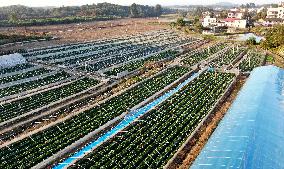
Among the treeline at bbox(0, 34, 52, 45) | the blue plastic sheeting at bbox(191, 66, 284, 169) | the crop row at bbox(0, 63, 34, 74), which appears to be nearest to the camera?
the blue plastic sheeting at bbox(191, 66, 284, 169)

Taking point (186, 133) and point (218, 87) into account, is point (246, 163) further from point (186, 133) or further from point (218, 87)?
point (218, 87)

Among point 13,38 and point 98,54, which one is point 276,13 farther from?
point 13,38

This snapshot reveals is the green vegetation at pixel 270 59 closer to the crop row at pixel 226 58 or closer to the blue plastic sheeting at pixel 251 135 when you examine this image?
the crop row at pixel 226 58

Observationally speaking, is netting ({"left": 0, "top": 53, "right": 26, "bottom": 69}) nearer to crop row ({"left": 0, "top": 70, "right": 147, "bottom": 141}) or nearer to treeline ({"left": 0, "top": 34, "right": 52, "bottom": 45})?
treeline ({"left": 0, "top": 34, "right": 52, "bottom": 45})

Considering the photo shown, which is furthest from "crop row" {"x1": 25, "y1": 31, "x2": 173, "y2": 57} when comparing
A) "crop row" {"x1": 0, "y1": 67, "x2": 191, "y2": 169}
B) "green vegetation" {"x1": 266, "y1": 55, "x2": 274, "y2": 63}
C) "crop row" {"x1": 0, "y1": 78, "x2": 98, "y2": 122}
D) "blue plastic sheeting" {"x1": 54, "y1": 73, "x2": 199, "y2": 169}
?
"green vegetation" {"x1": 266, "y1": 55, "x2": 274, "y2": 63}

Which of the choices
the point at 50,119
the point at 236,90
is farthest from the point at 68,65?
the point at 236,90

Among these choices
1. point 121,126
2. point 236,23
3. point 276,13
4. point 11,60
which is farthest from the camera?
point 276,13

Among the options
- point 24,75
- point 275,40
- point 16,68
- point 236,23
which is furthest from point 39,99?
point 236,23
